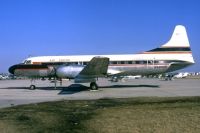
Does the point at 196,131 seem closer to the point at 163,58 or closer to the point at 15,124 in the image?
the point at 15,124


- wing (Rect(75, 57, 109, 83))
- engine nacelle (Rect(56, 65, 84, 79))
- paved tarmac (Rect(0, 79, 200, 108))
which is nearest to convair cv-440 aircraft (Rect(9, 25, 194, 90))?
engine nacelle (Rect(56, 65, 84, 79))

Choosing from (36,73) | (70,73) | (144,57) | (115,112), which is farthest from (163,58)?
(115,112)

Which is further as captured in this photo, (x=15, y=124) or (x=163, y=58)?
(x=163, y=58)

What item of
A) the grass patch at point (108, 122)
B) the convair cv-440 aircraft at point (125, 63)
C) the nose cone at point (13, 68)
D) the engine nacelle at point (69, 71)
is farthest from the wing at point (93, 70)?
the grass patch at point (108, 122)

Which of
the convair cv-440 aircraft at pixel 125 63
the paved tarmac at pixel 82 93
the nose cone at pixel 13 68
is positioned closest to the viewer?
the paved tarmac at pixel 82 93

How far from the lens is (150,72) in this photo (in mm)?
35906

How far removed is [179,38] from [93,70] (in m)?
10.6

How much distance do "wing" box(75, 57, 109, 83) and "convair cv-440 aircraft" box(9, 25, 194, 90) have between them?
0.33m

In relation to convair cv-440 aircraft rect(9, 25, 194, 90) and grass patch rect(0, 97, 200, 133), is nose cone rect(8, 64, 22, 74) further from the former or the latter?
grass patch rect(0, 97, 200, 133)

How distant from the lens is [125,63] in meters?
35.9

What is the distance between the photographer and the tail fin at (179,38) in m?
37.2

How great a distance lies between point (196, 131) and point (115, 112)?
4.84 m

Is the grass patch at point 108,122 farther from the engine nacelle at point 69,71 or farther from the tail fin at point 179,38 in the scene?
the tail fin at point 179,38

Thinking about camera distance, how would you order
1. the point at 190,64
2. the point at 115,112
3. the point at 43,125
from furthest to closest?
1. the point at 190,64
2. the point at 115,112
3. the point at 43,125
